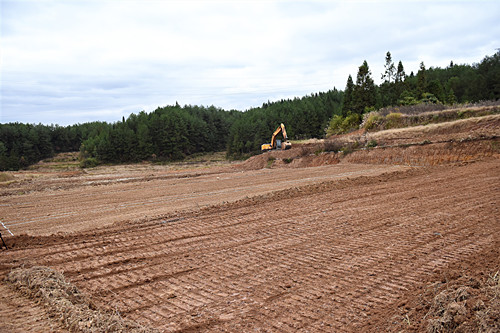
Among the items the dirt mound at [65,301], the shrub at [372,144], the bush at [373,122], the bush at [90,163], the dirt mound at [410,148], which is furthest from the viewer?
the bush at [90,163]

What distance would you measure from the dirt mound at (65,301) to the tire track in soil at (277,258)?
305mm

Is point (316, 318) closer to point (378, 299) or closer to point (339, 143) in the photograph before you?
point (378, 299)

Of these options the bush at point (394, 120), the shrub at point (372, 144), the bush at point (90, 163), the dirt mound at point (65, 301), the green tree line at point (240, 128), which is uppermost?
the green tree line at point (240, 128)

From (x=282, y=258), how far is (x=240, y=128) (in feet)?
Result: 241

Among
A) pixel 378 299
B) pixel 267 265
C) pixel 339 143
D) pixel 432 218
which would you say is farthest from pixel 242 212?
pixel 339 143

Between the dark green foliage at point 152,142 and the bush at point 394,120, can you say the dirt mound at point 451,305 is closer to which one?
the bush at point 394,120

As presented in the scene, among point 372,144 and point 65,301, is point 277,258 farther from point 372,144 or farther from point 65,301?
point 372,144

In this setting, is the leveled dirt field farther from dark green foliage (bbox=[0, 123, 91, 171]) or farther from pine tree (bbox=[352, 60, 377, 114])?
dark green foliage (bbox=[0, 123, 91, 171])

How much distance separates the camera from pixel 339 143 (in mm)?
32625

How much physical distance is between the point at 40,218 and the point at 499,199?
616 inches

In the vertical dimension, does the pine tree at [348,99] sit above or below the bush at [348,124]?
above

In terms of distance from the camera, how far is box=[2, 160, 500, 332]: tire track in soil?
5.39m

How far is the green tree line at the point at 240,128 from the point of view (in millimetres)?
52781

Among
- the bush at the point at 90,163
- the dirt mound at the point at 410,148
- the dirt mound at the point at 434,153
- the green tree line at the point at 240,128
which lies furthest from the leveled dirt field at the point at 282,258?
the bush at the point at 90,163
